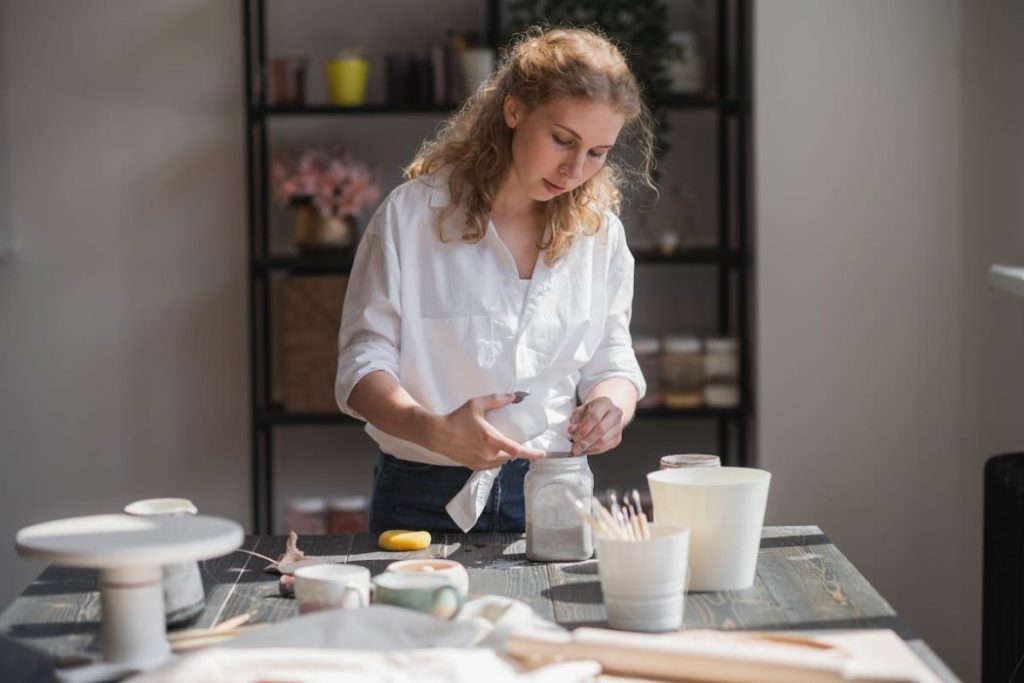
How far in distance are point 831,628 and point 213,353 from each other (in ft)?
9.27

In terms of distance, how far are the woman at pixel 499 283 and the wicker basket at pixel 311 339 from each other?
1.55 m

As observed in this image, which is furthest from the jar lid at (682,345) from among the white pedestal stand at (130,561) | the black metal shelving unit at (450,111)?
the white pedestal stand at (130,561)

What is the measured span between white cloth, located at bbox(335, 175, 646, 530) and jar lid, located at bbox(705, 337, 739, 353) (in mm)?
1603

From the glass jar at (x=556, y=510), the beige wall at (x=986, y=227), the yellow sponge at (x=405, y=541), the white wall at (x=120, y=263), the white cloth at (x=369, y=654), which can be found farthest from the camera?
the white wall at (x=120, y=263)

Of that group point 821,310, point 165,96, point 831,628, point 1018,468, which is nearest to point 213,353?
point 165,96

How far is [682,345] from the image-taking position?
146 inches

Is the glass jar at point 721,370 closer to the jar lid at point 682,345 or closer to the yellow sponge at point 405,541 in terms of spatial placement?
the jar lid at point 682,345

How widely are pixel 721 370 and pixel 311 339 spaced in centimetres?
117

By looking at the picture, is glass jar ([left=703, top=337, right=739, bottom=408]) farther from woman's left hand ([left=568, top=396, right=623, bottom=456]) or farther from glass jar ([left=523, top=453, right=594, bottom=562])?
glass jar ([left=523, top=453, right=594, bottom=562])

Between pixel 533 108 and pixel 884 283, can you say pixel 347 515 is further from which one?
pixel 533 108

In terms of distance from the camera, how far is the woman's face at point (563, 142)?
1.98m

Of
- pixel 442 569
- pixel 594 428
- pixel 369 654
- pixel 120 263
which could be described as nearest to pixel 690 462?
pixel 594 428

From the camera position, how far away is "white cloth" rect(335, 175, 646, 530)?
6.89ft

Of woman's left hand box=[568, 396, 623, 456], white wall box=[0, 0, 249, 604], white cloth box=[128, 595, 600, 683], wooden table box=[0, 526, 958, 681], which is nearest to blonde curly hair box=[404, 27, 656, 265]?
woman's left hand box=[568, 396, 623, 456]
